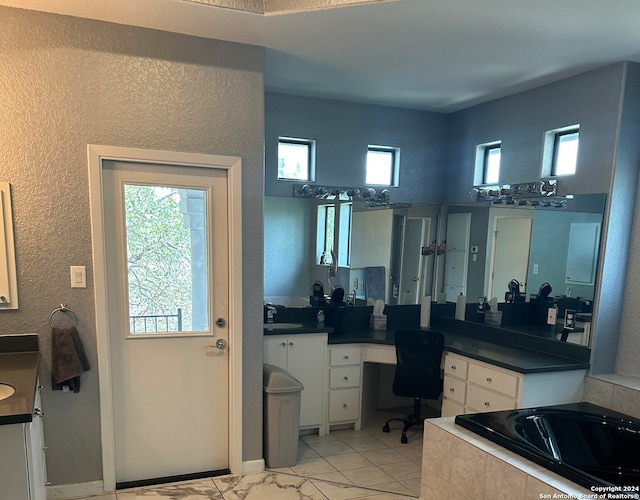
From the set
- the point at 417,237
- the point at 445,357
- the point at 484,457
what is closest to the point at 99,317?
the point at 484,457

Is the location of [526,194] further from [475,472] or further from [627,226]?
[475,472]

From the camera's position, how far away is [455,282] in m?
4.12

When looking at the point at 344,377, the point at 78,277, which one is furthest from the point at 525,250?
the point at 78,277

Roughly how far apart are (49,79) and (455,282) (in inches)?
136

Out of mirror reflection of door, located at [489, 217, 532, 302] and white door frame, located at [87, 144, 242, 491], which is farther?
mirror reflection of door, located at [489, 217, 532, 302]

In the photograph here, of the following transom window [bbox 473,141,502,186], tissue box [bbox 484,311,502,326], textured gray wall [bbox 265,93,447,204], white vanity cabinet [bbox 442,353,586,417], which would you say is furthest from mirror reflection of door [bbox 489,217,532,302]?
textured gray wall [bbox 265,93,447,204]

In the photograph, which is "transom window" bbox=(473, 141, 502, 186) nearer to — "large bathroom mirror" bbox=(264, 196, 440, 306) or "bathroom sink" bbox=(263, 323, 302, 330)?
"large bathroom mirror" bbox=(264, 196, 440, 306)

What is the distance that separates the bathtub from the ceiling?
6.84 feet

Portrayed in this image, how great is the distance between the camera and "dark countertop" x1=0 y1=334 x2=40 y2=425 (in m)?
1.64

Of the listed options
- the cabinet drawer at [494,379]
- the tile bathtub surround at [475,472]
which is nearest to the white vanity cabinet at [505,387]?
the cabinet drawer at [494,379]

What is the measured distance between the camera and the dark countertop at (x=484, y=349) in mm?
2912

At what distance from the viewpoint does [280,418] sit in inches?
117

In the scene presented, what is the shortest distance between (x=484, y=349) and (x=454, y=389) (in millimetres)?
381

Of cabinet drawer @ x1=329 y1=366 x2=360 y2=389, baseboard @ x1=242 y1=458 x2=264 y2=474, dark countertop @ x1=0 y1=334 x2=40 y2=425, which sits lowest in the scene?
baseboard @ x1=242 y1=458 x2=264 y2=474
